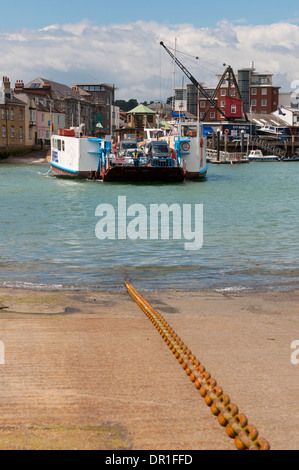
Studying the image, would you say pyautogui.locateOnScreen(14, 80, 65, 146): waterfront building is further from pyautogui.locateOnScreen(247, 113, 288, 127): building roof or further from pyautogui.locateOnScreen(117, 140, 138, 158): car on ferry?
pyautogui.locateOnScreen(247, 113, 288, 127): building roof

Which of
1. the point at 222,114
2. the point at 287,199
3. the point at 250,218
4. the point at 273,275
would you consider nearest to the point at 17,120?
the point at 222,114

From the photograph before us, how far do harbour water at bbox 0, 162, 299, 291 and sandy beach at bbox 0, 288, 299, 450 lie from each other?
3953mm

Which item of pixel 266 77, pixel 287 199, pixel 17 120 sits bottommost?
pixel 287 199

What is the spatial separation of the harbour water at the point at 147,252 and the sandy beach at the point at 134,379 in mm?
3953

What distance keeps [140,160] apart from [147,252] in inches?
1360

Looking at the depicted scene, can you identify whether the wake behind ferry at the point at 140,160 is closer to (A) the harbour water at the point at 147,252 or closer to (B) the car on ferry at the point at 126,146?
(B) the car on ferry at the point at 126,146

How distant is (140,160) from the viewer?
51188 mm

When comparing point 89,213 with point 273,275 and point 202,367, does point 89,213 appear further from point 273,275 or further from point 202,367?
point 202,367

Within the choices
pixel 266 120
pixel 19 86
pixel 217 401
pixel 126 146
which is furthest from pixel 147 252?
pixel 266 120

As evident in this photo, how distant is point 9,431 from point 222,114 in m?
119

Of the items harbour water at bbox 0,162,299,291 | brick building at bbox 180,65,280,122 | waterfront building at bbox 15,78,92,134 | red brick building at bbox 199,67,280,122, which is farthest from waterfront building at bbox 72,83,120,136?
harbour water at bbox 0,162,299,291

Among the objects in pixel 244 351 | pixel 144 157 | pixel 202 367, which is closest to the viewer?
pixel 202 367

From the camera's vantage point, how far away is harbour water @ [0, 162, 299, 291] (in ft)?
43.7

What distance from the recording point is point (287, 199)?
39.3 m
